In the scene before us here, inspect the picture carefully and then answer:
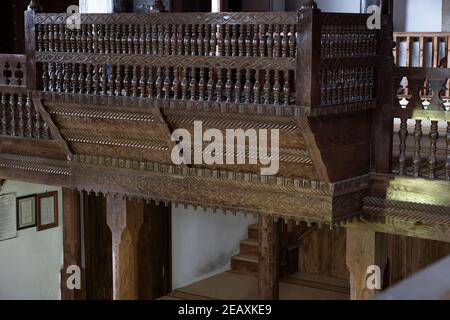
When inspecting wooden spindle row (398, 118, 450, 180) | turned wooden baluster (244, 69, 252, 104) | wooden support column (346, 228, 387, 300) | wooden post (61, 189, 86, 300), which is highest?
turned wooden baluster (244, 69, 252, 104)

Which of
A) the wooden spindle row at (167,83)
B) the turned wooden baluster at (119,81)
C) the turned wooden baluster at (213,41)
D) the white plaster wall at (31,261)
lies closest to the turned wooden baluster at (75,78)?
the wooden spindle row at (167,83)

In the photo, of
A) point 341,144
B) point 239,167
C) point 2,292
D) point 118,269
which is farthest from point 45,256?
point 341,144

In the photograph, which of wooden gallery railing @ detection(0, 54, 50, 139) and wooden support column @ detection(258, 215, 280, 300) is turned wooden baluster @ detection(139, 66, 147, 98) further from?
wooden support column @ detection(258, 215, 280, 300)

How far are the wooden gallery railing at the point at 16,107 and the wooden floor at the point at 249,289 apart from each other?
3320 mm

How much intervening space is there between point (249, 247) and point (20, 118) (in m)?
4.24

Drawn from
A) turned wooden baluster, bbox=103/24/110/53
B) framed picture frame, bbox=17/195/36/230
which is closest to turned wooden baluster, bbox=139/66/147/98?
turned wooden baluster, bbox=103/24/110/53

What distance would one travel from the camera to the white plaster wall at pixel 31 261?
7996mm

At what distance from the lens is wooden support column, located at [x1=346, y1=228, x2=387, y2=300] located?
17.4ft

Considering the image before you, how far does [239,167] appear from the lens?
17.3 feet

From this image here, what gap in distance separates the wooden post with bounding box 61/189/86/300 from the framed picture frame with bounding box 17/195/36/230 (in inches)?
13.2

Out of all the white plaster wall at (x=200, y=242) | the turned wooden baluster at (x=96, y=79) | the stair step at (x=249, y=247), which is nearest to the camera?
the turned wooden baluster at (x=96, y=79)

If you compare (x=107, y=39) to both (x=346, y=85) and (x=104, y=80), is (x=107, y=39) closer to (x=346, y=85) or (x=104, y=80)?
(x=104, y=80)

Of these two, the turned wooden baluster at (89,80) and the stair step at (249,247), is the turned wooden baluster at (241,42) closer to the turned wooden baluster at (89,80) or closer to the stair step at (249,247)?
the turned wooden baluster at (89,80)

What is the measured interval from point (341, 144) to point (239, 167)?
719 mm
